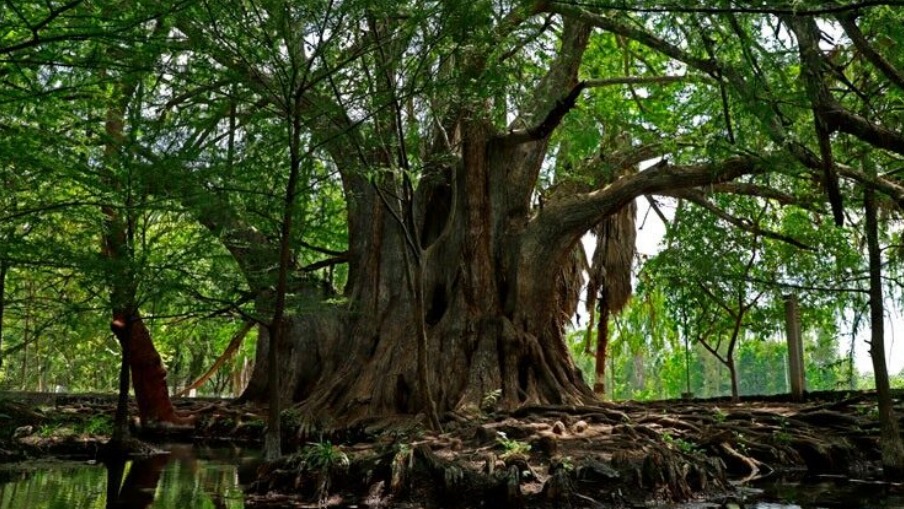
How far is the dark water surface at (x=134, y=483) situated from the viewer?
7.07 meters

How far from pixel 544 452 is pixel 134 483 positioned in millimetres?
4164

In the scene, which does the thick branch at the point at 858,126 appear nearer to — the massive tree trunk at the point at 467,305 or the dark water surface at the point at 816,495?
the dark water surface at the point at 816,495

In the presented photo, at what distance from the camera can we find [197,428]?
13.2 meters

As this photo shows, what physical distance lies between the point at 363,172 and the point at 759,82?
13.3 ft

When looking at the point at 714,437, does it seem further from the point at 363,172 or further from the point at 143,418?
the point at 143,418

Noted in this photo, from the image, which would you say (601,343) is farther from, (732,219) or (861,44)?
(861,44)

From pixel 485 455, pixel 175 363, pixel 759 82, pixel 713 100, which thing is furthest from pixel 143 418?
pixel 175 363

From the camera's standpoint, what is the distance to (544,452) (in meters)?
7.93

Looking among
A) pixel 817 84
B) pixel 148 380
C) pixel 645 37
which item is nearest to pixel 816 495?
pixel 817 84

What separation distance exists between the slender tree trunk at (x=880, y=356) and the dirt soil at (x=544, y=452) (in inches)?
38.6

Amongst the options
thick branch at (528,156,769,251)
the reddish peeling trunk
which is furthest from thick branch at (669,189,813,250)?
the reddish peeling trunk

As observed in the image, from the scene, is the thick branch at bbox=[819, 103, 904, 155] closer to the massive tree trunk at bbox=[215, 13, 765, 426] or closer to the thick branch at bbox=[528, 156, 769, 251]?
the massive tree trunk at bbox=[215, 13, 765, 426]

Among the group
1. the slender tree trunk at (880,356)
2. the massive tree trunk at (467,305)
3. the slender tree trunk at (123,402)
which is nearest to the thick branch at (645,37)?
the slender tree trunk at (880,356)

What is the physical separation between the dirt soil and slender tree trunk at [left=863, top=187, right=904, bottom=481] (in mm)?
979
